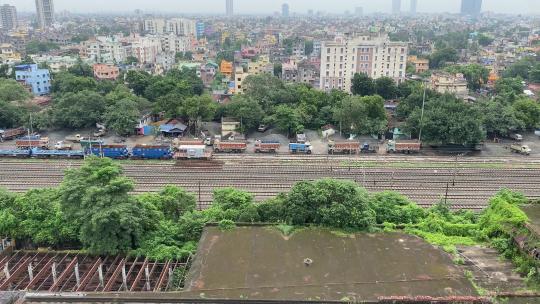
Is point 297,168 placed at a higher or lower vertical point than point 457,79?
lower

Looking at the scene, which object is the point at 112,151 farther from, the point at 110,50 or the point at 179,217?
the point at 110,50

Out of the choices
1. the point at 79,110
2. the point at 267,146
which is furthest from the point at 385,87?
the point at 79,110

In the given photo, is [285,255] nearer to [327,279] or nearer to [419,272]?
[327,279]

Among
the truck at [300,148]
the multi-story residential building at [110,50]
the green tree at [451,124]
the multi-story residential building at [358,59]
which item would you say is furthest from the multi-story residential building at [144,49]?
the green tree at [451,124]

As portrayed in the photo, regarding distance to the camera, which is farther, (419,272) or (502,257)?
(502,257)

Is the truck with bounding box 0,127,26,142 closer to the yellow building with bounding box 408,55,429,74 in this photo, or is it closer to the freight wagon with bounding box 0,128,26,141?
the freight wagon with bounding box 0,128,26,141

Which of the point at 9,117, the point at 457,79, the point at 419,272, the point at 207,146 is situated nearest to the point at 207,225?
the point at 419,272
